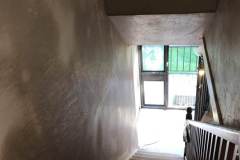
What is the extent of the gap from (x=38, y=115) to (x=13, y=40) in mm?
521

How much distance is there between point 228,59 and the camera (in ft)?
7.94

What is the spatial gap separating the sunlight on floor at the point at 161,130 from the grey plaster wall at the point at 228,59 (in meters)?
4.30

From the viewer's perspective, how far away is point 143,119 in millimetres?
9180

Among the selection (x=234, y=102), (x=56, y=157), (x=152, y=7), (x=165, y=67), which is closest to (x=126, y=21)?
(x=152, y=7)

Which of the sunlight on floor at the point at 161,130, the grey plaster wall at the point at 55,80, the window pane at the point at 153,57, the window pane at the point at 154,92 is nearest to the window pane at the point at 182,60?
the window pane at the point at 153,57

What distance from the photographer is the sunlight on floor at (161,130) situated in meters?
7.23

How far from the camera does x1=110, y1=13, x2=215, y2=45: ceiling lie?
3.24 m

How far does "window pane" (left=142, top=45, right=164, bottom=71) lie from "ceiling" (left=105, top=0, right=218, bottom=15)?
5.89 meters

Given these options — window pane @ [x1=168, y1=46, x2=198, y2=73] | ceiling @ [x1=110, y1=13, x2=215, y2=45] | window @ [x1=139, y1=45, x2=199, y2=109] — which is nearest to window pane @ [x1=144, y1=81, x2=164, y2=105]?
window @ [x1=139, y1=45, x2=199, y2=109]

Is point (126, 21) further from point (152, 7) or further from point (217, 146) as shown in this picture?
point (217, 146)

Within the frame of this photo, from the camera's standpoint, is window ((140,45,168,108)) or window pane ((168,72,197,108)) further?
window pane ((168,72,197,108))

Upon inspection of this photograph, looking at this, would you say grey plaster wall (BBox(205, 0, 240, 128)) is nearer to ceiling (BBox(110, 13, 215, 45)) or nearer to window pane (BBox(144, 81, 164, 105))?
ceiling (BBox(110, 13, 215, 45))

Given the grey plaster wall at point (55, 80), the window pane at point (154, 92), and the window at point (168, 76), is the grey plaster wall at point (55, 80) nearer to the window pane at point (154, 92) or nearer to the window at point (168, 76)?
the window at point (168, 76)

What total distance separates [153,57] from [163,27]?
544 cm
